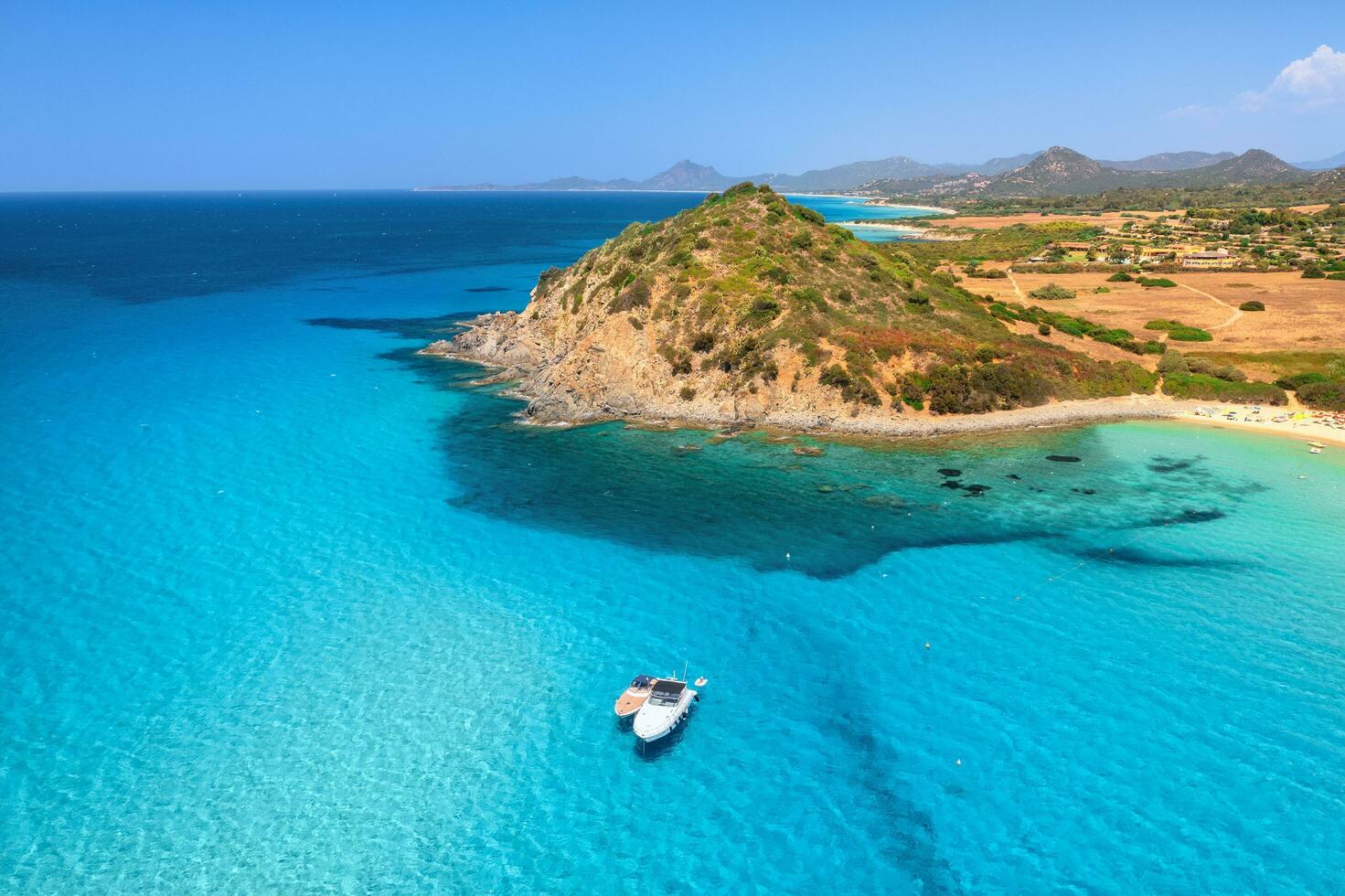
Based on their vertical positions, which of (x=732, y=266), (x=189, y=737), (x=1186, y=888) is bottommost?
(x=1186, y=888)

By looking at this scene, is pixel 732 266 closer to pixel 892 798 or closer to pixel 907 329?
pixel 907 329

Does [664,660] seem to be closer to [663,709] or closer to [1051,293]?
[663,709]

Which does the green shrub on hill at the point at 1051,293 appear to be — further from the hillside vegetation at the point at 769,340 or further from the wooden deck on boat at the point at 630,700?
the wooden deck on boat at the point at 630,700

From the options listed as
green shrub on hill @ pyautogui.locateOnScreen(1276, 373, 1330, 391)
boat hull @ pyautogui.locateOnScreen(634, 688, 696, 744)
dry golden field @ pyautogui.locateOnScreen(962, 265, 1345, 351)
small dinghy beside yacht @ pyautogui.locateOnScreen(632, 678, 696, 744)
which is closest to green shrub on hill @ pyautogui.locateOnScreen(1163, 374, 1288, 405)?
green shrub on hill @ pyautogui.locateOnScreen(1276, 373, 1330, 391)

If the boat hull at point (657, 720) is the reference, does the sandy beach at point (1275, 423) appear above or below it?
above

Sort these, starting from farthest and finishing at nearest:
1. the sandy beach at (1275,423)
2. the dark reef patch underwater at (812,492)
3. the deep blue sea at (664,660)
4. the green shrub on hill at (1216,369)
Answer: the green shrub on hill at (1216,369) → the sandy beach at (1275,423) → the dark reef patch underwater at (812,492) → the deep blue sea at (664,660)

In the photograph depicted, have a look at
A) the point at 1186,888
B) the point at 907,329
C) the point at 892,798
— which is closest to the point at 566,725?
the point at 892,798

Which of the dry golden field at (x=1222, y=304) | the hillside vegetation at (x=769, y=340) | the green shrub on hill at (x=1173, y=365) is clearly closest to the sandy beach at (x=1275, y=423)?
the green shrub on hill at (x=1173, y=365)
